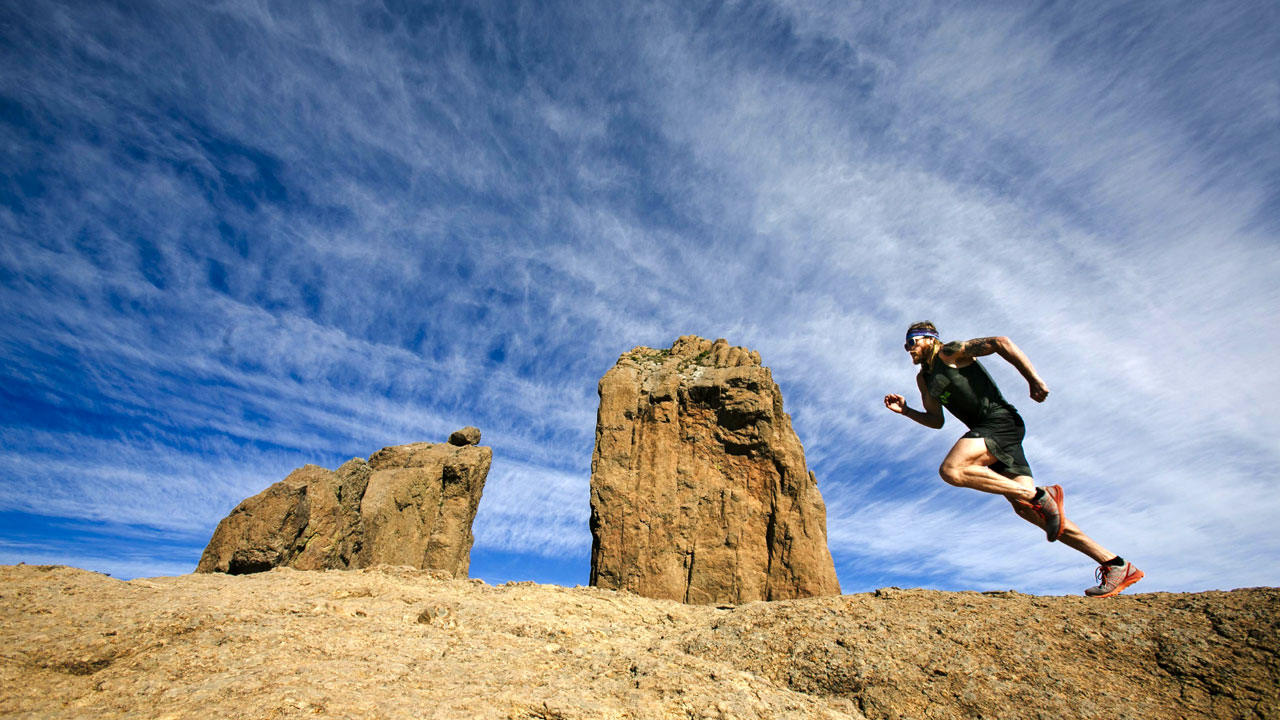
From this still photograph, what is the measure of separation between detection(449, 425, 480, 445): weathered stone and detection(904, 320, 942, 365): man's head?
14.9m

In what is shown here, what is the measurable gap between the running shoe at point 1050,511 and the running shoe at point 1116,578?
53 cm

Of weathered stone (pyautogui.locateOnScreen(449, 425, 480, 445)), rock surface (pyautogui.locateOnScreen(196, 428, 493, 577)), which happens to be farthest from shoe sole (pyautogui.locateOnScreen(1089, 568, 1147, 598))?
weathered stone (pyautogui.locateOnScreen(449, 425, 480, 445))

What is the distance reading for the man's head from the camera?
5773 mm

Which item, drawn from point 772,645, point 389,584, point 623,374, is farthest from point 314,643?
point 623,374

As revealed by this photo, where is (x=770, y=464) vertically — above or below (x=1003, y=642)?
above

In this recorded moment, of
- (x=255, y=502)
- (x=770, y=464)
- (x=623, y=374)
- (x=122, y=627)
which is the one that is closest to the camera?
(x=122, y=627)

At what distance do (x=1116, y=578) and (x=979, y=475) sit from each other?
1450 mm

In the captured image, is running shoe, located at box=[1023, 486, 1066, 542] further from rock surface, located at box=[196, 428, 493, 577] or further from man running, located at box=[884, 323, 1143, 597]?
rock surface, located at box=[196, 428, 493, 577]

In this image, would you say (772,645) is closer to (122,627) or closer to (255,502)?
(122,627)

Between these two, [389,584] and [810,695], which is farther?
[389,584]

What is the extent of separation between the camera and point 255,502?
42.4 feet

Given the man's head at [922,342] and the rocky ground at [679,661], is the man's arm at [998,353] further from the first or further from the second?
the rocky ground at [679,661]

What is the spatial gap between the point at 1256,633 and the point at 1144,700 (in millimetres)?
960

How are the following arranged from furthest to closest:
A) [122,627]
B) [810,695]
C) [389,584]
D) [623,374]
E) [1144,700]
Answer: [623,374], [389,584], [122,627], [810,695], [1144,700]
